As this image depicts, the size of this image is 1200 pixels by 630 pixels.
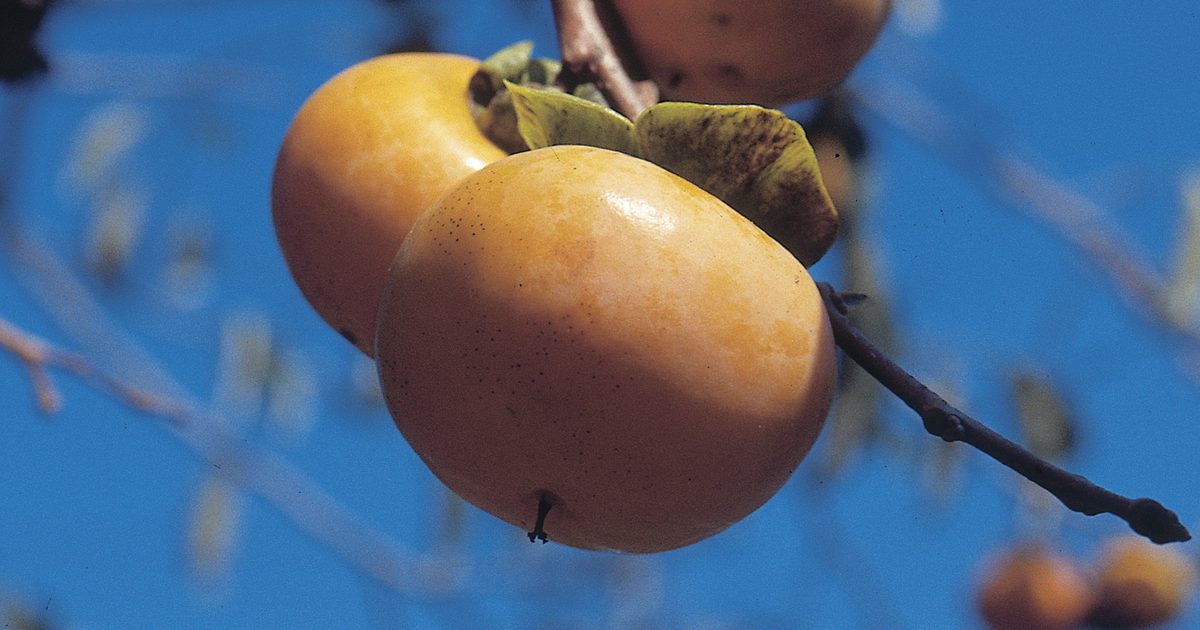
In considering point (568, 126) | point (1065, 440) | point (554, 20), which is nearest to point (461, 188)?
point (568, 126)

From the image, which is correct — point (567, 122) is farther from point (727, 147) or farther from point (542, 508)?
point (542, 508)

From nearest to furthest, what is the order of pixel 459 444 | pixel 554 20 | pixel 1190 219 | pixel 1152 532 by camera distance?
pixel 1152 532 < pixel 459 444 < pixel 554 20 < pixel 1190 219

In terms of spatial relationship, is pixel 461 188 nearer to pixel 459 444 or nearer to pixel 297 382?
pixel 459 444

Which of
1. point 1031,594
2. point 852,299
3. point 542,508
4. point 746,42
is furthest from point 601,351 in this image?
point 1031,594

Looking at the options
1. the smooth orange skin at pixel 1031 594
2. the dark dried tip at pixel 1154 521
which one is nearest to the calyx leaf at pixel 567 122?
the dark dried tip at pixel 1154 521

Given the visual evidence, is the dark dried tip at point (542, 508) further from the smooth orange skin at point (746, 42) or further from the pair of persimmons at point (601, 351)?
the smooth orange skin at point (746, 42)

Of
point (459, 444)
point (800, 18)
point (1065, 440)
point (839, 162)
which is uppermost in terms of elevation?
point (800, 18)
